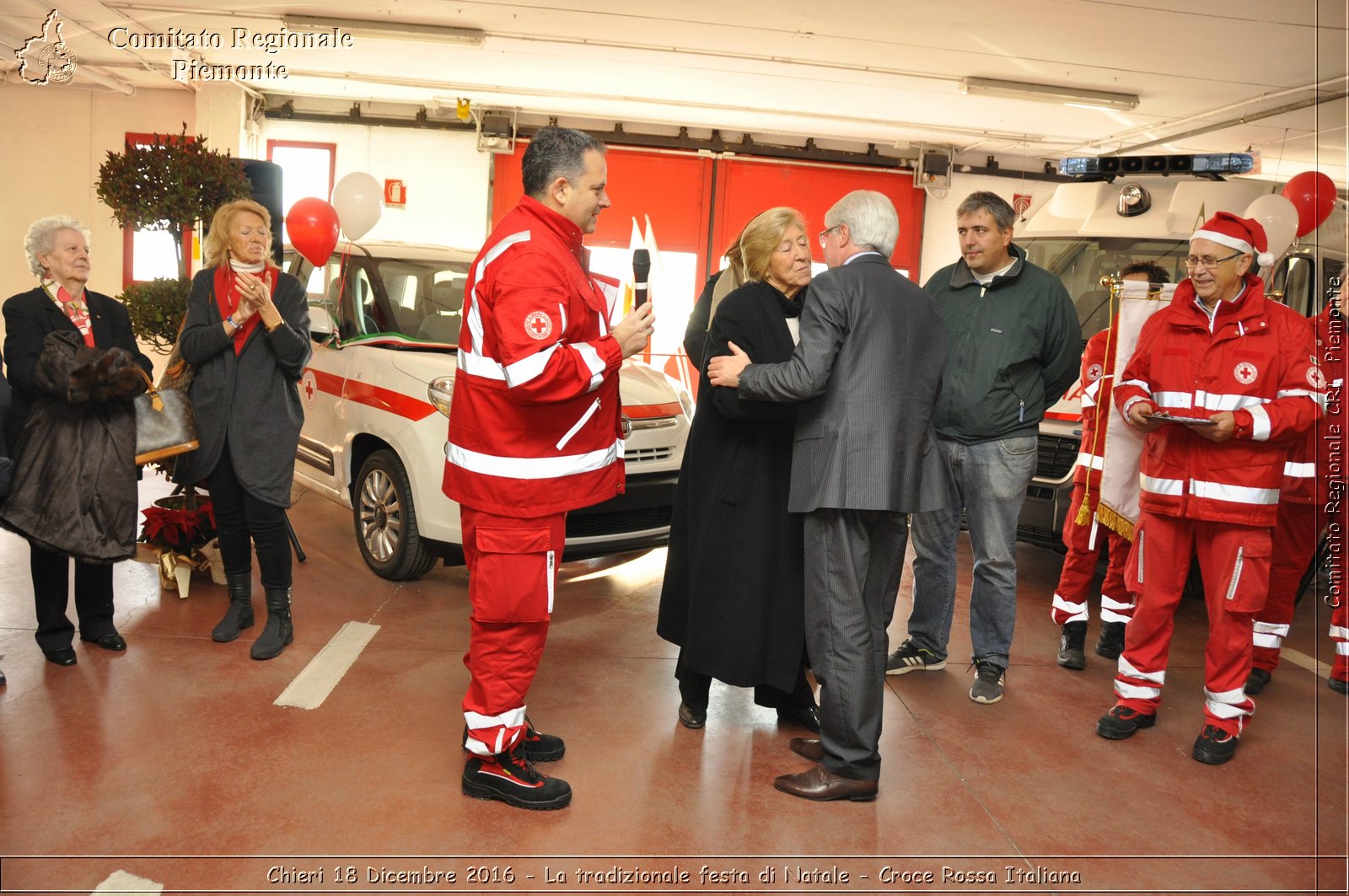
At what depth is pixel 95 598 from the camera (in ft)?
12.6

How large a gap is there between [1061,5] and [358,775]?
7.06m

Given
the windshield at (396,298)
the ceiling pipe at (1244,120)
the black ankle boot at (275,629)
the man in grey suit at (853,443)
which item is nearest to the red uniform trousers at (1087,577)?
the man in grey suit at (853,443)

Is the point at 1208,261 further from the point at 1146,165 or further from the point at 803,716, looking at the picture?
the point at 1146,165

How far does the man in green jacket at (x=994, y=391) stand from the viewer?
378 centimetres

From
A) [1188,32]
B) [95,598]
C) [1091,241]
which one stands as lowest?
[95,598]

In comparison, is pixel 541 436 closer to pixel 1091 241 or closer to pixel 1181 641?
pixel 1181 641

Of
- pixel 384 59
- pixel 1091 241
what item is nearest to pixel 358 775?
pixel 1091 241

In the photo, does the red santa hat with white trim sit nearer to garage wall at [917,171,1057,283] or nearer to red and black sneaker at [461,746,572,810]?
red and black sneaker at [461,746,572,810]

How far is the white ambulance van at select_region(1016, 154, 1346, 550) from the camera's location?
555 centimetres

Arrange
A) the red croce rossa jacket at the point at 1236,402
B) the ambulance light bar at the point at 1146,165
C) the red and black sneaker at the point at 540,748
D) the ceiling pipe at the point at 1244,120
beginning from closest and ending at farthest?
the red and black sneaker at the point at 540,748
the red croce rossa jacket at the point at 1236,402
the ambulance light bar at the point at 1146,165
the ceiling pipe at the point at 1244,120

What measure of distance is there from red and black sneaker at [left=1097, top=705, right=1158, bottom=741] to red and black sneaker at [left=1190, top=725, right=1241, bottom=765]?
0.21m

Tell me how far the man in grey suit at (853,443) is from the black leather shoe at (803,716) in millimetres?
474

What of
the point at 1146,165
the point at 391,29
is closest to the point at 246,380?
the point at 1146,165

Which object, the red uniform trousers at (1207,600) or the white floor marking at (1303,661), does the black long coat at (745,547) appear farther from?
the white floor marking at (1303,661)
